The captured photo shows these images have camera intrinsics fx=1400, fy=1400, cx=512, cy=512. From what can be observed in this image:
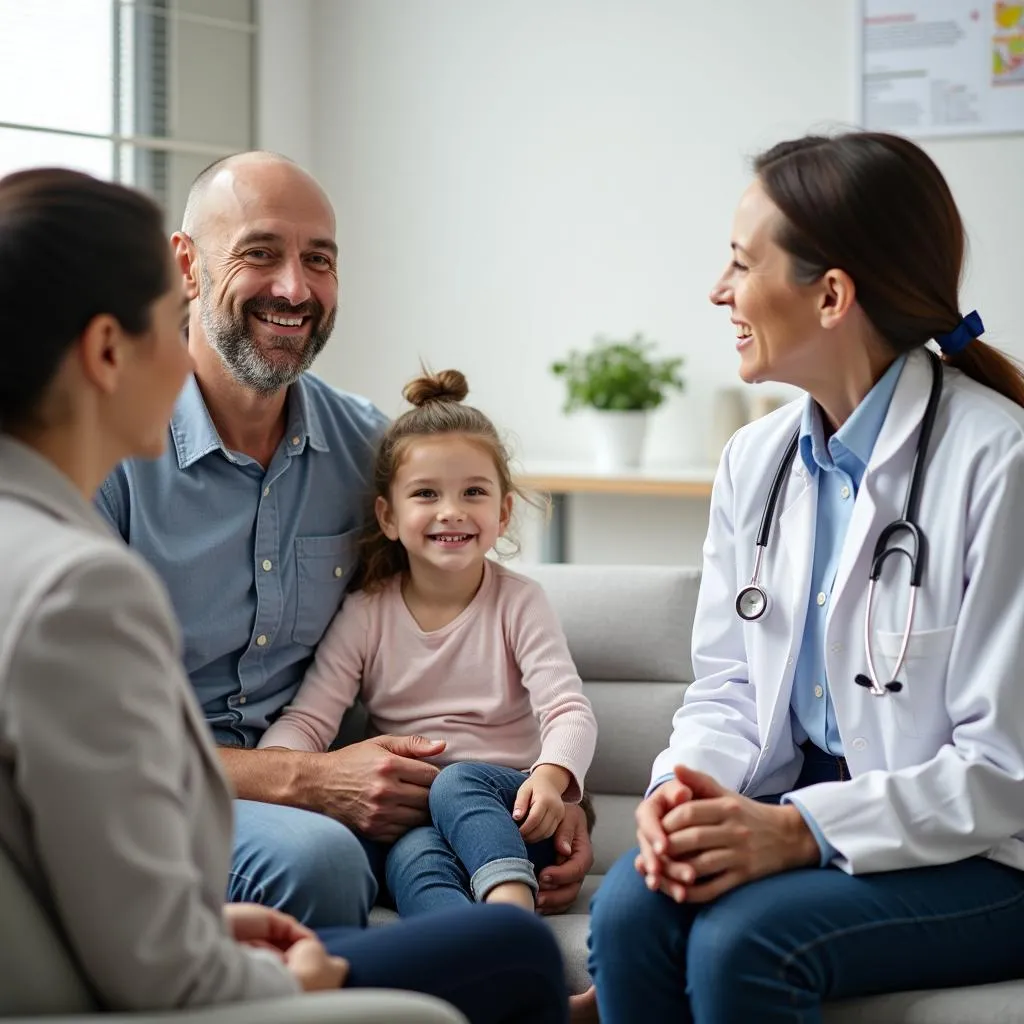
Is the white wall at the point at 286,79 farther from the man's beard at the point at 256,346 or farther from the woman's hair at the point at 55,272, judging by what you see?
the woman's hair at the point at 55,272

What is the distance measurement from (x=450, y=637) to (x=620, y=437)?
7.71 feet

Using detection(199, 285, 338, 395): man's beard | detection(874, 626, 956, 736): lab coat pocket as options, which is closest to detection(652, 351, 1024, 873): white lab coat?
detection(874, 626, 956, 736): lab coat pocket

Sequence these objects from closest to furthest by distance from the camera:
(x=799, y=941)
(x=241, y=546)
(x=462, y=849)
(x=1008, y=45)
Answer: (x=799, y=941) < (x=462, y=849) < (x=241, y=546) < (x=1008, y=45)

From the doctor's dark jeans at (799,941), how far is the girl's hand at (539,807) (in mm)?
337

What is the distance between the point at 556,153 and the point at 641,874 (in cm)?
363

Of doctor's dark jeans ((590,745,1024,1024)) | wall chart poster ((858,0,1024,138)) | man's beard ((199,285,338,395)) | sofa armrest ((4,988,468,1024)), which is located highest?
wall chart poster ((858,0,1024,138))

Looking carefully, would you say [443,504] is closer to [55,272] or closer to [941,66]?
[55,272]

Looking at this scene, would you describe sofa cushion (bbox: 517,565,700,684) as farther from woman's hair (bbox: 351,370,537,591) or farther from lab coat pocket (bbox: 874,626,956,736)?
lab coat pocket (bbox: 874,626,956,736)

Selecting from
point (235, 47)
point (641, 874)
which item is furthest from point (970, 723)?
point (235, 47)

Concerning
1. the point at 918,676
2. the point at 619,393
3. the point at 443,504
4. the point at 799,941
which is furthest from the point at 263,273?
the point at 619,393

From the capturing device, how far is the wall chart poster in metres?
4.27

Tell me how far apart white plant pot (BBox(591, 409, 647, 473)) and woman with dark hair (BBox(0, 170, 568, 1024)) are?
3222 millimetres

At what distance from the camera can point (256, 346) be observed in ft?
7.30

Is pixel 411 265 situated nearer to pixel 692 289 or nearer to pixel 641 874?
pixel 692 289
